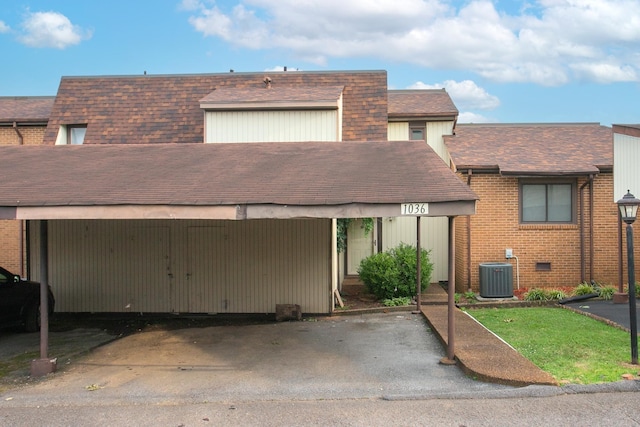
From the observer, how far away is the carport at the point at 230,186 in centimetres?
733

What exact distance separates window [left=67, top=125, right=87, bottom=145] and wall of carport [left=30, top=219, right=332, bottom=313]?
4.13m

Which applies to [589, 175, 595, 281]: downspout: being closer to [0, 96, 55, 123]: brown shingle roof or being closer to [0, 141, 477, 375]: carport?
[0, 141, 477, 375]: carport

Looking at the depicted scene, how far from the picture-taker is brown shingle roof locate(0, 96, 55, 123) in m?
18.2

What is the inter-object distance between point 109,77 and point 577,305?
15117mm

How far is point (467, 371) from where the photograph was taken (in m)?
7.58

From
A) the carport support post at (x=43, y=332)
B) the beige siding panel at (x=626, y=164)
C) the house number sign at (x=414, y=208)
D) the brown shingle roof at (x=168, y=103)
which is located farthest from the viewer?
the brown shingle roof at (x=168, y=103)

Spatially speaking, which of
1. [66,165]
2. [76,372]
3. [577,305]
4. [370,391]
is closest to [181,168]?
[66,165]

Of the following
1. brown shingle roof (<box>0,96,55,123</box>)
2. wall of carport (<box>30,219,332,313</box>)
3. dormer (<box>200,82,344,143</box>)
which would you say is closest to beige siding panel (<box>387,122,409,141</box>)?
dormer (<box>200,82,344,143</box>)

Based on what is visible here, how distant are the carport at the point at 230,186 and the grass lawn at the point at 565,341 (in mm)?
1528

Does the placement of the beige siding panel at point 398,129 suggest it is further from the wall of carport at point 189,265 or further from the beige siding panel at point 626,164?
the beige siding panel at point 626,164

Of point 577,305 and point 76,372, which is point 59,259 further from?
point 577,305

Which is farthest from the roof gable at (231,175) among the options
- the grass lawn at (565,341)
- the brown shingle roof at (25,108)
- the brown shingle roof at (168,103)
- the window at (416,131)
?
the brown shingle roof at (25,108)

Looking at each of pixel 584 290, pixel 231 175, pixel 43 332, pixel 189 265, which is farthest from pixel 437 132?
pixel 43 332

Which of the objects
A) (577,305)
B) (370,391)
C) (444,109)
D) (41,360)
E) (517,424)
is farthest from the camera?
(444,109)
